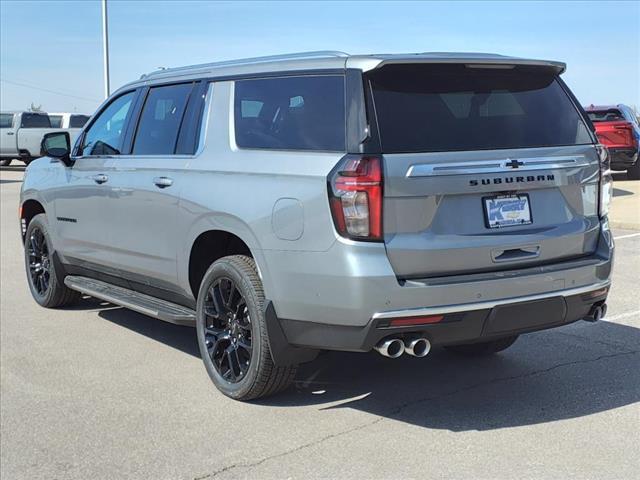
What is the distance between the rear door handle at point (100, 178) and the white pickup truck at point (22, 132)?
857 inches

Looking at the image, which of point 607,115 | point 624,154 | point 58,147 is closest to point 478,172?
point 58,147

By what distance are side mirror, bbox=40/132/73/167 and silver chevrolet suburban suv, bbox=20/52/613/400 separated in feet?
5.31

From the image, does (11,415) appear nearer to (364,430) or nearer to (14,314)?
(364,430)

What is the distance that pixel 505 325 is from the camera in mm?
3957

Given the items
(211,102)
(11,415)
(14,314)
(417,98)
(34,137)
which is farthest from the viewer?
(34,137)

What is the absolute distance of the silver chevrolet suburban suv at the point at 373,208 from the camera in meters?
3.78

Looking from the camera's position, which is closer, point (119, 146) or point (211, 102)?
point (211, 102)

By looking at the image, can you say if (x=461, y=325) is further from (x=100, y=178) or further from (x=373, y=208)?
(x=100, y=178)

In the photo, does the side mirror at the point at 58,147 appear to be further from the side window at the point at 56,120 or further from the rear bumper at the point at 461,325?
the side window at the point at 56,120

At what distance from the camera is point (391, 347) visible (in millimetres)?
3846

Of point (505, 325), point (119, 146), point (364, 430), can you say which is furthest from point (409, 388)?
point (119, 146)

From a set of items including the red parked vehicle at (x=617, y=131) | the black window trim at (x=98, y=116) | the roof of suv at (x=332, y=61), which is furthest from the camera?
the red parked vehicle at (x=617, y=131)

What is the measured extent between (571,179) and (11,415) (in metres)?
3.47

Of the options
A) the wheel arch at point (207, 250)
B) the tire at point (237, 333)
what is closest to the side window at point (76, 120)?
the wheel arch at point (207, 250)
